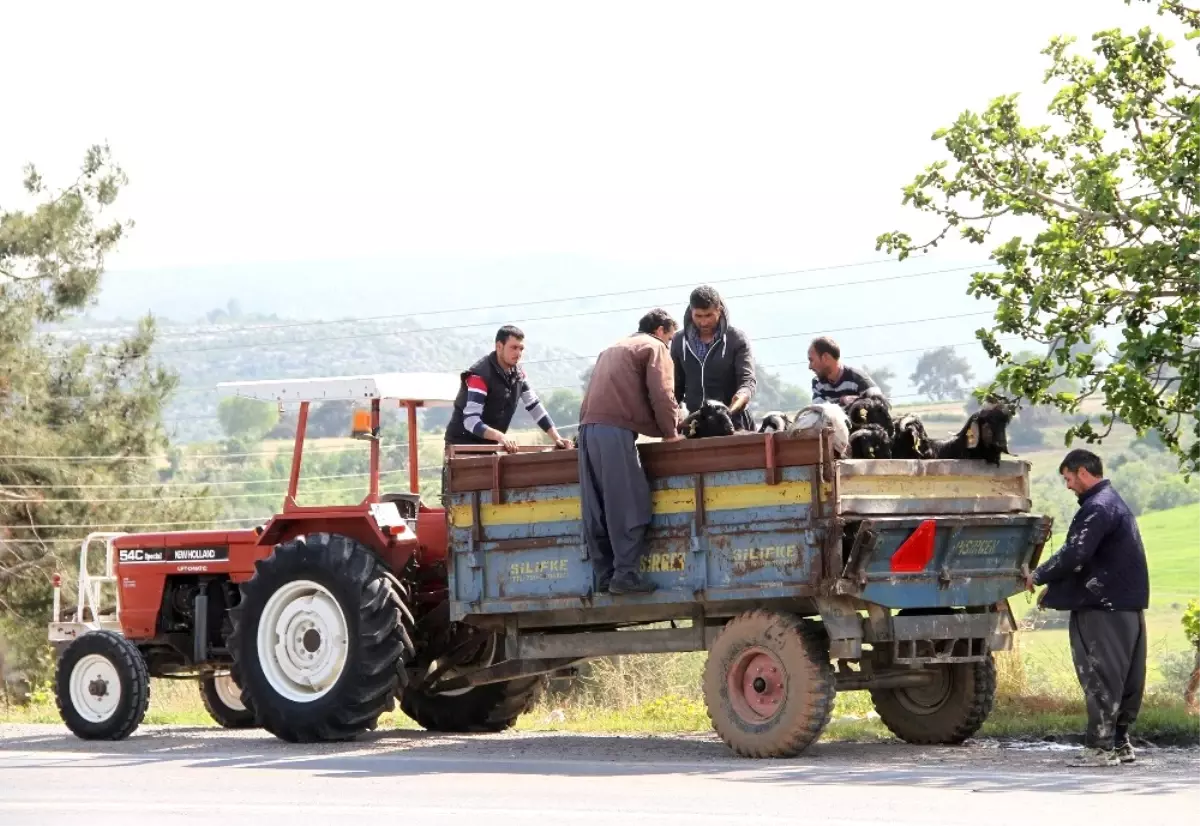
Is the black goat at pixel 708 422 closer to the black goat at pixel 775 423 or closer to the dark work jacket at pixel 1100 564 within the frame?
the black goat at pixel 775 423

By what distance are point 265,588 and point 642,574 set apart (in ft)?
9.84

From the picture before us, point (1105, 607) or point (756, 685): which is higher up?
point (1105, 607)

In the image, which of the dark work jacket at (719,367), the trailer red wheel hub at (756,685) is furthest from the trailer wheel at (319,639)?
the trailer red wheel hub at (756,685)

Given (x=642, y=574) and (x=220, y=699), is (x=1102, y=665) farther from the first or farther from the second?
(x=220, y=699)

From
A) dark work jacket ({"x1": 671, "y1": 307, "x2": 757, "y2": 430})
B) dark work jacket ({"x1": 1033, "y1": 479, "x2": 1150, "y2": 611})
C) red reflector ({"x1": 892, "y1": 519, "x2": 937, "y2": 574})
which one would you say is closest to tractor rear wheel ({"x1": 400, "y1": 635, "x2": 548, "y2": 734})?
dark work jacket ({"x1": 671, "y1": 307, "x2": 757, "y2": 430})

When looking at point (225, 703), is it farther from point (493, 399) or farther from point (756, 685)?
point (756, 685)

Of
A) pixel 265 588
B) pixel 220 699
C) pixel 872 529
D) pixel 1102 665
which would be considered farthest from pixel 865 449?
pixel 220 699

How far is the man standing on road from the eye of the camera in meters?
11.7

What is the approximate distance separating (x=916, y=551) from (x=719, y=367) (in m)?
2.05

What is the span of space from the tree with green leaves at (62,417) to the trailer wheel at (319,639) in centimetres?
2562

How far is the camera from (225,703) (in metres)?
16.7

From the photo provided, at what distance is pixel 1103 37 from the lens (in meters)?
17.6

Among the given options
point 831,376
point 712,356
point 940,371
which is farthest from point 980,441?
point 940,371

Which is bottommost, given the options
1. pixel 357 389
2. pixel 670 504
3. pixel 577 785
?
pixel 577 785
